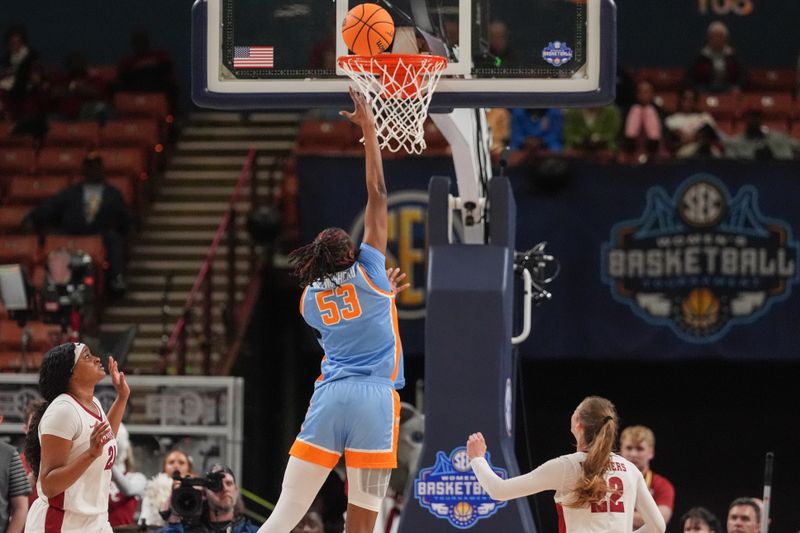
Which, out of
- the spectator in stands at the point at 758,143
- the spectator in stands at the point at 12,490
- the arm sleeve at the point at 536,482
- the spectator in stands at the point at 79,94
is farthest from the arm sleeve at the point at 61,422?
the spectator in stands at the point at 79,94

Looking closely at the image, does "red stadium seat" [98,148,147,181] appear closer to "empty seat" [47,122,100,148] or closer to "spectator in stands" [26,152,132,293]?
"empty seat" [47,122,100,148]

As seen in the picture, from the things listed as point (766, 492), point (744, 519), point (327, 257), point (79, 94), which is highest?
point (79, 94)

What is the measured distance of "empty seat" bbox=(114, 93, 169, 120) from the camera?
17188 millimetres

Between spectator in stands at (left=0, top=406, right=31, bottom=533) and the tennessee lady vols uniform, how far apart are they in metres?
→ 1.39

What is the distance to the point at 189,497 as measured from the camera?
9000 millimetres

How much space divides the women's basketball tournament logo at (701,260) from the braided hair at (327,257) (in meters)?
7.44

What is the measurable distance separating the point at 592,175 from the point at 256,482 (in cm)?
404

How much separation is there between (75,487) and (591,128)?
29.8 feet

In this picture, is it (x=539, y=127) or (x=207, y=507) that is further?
(x=539, y=127)

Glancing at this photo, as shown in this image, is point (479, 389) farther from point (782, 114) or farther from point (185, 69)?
point (185, 69)

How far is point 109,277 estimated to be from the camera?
49.1 feet

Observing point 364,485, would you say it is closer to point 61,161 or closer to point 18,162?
point 61,161

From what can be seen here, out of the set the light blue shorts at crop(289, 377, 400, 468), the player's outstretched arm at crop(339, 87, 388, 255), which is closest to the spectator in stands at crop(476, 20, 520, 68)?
the player's outstretched arm at crop(339, 87, 388, 255)

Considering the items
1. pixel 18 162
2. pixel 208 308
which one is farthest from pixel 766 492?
pixel 18 162
